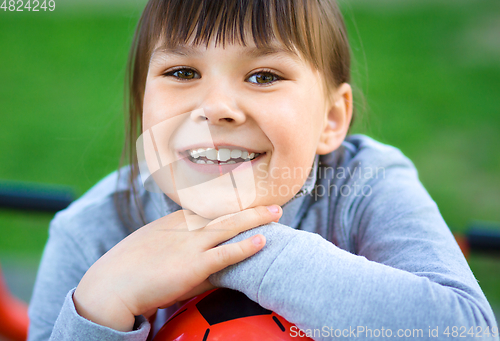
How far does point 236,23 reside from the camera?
2.60ft

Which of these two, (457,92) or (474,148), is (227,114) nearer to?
(474,148)

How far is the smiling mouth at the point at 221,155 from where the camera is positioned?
0.84 m

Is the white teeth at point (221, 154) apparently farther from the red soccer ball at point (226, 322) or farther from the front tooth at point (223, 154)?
the red soccer ball at point (226, 322)

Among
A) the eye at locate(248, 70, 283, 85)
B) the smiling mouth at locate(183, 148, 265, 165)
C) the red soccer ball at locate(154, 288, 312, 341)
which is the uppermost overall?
the eye at locate(248, 70, 283, 85)

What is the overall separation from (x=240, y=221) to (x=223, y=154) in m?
0.14

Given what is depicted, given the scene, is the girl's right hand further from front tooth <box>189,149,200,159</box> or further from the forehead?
the forehead

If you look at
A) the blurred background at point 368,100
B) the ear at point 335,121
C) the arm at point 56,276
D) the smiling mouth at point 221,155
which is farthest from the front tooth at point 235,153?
the blurred background at point 368,100

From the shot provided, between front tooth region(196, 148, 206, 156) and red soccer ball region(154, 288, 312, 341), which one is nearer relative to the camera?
red soccer ball region(154, 288, 312, 341)

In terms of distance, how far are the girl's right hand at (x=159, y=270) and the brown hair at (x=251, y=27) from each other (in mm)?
305

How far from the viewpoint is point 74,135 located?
322 centimetres

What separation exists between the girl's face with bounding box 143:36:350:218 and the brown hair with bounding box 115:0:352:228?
25mm

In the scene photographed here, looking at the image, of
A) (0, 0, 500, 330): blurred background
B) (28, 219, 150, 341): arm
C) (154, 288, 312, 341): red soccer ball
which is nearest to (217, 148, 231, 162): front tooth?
(154, 288, 312, 341): red soccer ball

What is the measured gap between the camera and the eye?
0.83 m

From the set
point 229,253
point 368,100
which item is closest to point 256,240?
point 229,253
